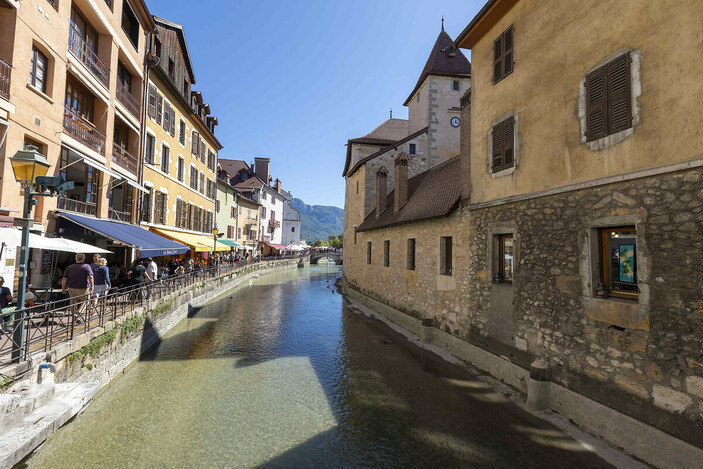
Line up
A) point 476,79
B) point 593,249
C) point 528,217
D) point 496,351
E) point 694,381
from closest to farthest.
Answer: point 694,381, point 593,249, point 528,217, point 496,351, point 476,79

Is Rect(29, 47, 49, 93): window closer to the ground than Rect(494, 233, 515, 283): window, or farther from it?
farther from it

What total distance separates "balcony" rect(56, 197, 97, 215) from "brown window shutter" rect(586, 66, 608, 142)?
45.2ft

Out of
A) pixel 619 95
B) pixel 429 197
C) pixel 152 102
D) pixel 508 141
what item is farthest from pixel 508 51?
pixel 152 102

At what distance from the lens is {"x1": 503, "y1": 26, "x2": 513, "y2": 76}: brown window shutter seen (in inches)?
327

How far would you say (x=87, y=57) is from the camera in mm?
11609

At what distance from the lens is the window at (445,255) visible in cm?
1127

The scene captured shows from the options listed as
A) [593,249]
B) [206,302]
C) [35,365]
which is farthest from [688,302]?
[206,302]

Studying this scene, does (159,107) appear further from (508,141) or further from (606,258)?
(606,258)

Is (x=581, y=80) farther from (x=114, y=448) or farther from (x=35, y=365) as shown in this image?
(x=35, y=365)

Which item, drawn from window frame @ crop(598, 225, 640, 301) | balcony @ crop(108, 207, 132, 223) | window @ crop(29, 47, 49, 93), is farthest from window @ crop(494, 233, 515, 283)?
balcony @ crop(108, 207, 132, 223)

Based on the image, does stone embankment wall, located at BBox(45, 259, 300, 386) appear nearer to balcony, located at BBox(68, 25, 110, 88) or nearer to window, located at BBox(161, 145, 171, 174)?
window, located at BBox(161, 145, 171, 174)

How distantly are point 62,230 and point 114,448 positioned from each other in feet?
25.6

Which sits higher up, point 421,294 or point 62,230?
point 62,230

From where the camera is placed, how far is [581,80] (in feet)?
20.9
